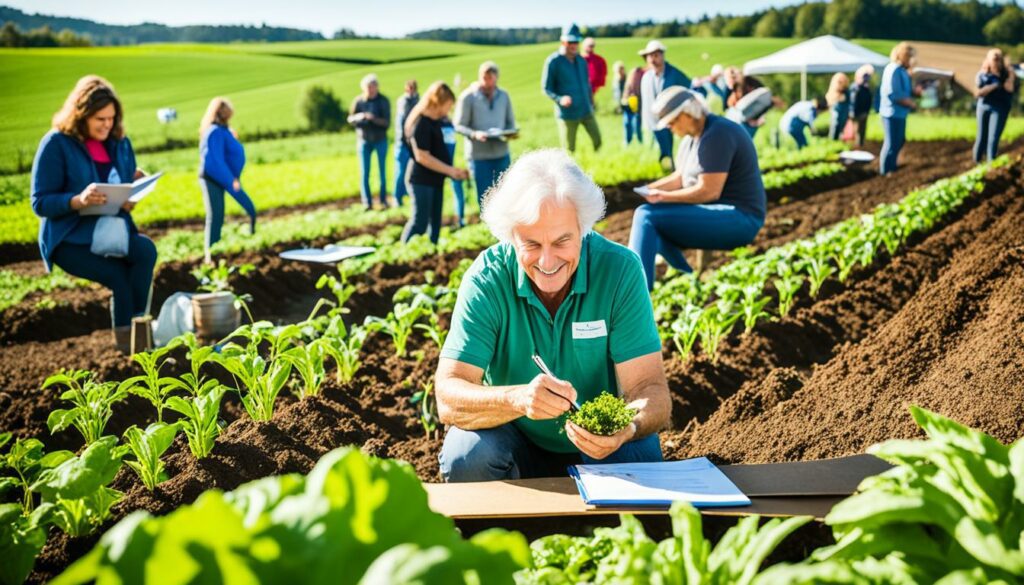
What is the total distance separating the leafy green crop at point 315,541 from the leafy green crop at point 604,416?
1413 mm

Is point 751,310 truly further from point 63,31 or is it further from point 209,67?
point 209,67

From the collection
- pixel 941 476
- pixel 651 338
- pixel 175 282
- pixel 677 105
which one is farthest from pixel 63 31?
pixel 941 476

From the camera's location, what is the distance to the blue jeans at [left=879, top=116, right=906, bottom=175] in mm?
12617

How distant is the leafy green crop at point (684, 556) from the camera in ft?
4.62

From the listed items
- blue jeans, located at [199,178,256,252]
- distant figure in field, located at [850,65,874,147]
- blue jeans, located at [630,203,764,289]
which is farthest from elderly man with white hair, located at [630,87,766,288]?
distant figure in field, located at [850,65,874,147]

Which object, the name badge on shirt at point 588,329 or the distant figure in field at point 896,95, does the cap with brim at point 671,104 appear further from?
the distant figure in field at point 896,95

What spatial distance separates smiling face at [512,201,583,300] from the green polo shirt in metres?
0.08

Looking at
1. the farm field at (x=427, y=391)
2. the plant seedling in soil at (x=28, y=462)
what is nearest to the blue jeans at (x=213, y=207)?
the farm field at (x=427, y=391)

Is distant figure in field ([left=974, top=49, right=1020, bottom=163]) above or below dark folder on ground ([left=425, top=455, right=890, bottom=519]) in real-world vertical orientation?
above

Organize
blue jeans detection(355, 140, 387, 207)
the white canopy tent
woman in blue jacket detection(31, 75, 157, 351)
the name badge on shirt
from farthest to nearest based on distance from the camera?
1. the white canopy tent
2. blue jeans detection(355, 140, 387, 207)
3. woman in blue jacket detection(31, 75, 157, 351)
4. the name badge on shirt

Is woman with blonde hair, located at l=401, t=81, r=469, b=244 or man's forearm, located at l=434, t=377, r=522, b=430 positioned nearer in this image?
man's forearm, located at l=434, t=377, r=522, b=430

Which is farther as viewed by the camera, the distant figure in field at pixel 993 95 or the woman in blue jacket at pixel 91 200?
the distant figure in field at pixel 993 95

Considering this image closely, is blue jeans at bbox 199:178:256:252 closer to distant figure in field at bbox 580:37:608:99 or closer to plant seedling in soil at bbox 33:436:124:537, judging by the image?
plant seedling in soil at bbox 33:436:124:537

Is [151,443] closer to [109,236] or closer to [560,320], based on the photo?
[560,320]
